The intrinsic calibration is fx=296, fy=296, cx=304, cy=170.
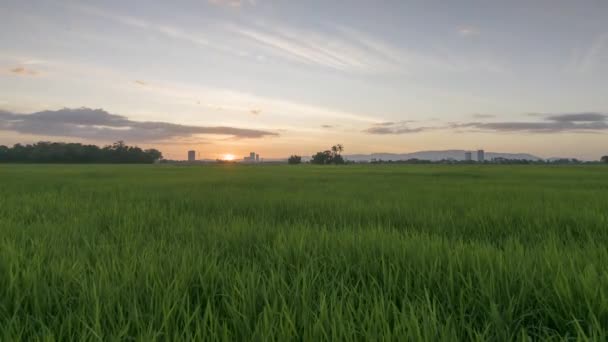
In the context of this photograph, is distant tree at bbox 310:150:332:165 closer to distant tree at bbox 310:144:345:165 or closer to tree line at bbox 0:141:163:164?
distant tree at bbox 310:144:345:165

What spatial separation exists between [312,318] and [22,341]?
1.27 meters

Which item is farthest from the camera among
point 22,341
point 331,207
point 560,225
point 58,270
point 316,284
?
point 331,207

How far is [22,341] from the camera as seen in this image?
129 cm

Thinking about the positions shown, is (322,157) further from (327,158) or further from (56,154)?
(56,154)

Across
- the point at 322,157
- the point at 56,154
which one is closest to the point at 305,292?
the point at 56,154

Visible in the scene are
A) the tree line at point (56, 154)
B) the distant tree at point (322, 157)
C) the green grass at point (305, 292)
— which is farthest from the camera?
the distant tree at point (322, 157)

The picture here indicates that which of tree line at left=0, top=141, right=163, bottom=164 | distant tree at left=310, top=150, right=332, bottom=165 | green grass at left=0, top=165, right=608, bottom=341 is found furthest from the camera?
distant tree at left=310, top=150, right=332, bottom=165

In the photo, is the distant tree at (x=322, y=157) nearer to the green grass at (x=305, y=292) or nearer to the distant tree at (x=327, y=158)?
the distant tree at (x=327, y=158)

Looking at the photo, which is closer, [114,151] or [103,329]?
[103,329]

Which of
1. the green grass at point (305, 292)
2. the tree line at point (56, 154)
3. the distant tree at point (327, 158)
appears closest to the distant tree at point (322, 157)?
the distant tree at point (327, 158)

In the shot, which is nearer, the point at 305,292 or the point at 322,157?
the point at 305,292

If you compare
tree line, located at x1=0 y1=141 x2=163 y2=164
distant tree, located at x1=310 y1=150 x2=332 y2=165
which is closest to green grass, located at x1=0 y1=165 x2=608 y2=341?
tree line, located at x1=0 y1=141 x2=163 y2=164

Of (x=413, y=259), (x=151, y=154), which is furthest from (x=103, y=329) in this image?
(x=151, y=154)

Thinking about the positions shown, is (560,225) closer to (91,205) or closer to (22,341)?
(22,341)
